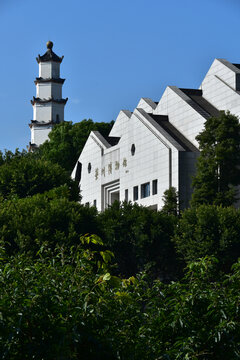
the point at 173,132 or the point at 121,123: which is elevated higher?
the point at 121,123

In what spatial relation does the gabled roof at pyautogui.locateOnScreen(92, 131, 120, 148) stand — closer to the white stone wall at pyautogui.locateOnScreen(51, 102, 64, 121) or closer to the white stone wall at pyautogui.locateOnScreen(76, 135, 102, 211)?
the white stone wall at pyautogui.locateOnScreen(76, 135, 102, 211)

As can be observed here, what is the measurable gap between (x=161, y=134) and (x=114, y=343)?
177 feet

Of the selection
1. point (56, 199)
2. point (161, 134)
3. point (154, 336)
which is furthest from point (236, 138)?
point (154, 336)

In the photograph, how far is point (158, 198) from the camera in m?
67.8

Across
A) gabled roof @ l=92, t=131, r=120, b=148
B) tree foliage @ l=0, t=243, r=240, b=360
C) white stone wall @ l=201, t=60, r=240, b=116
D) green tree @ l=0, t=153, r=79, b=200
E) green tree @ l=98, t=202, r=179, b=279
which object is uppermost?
white stone wall @ l=201, t=60, r=240, b=116

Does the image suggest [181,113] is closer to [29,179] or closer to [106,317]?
[29,179]

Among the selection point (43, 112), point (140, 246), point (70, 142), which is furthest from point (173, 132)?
point (43, 112)

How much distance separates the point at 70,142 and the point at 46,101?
28179mm

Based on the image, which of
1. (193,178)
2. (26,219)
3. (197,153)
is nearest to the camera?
(26,219)

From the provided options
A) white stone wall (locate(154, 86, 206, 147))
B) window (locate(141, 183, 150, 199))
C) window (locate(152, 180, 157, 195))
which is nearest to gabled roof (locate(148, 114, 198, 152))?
white stone wall (locate(154, 86, 206, 147))

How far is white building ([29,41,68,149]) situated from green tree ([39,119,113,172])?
24241mm

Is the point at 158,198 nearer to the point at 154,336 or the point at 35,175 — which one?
the point at 35,175

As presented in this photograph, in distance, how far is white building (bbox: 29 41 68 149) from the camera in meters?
125

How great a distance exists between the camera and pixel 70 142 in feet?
328
